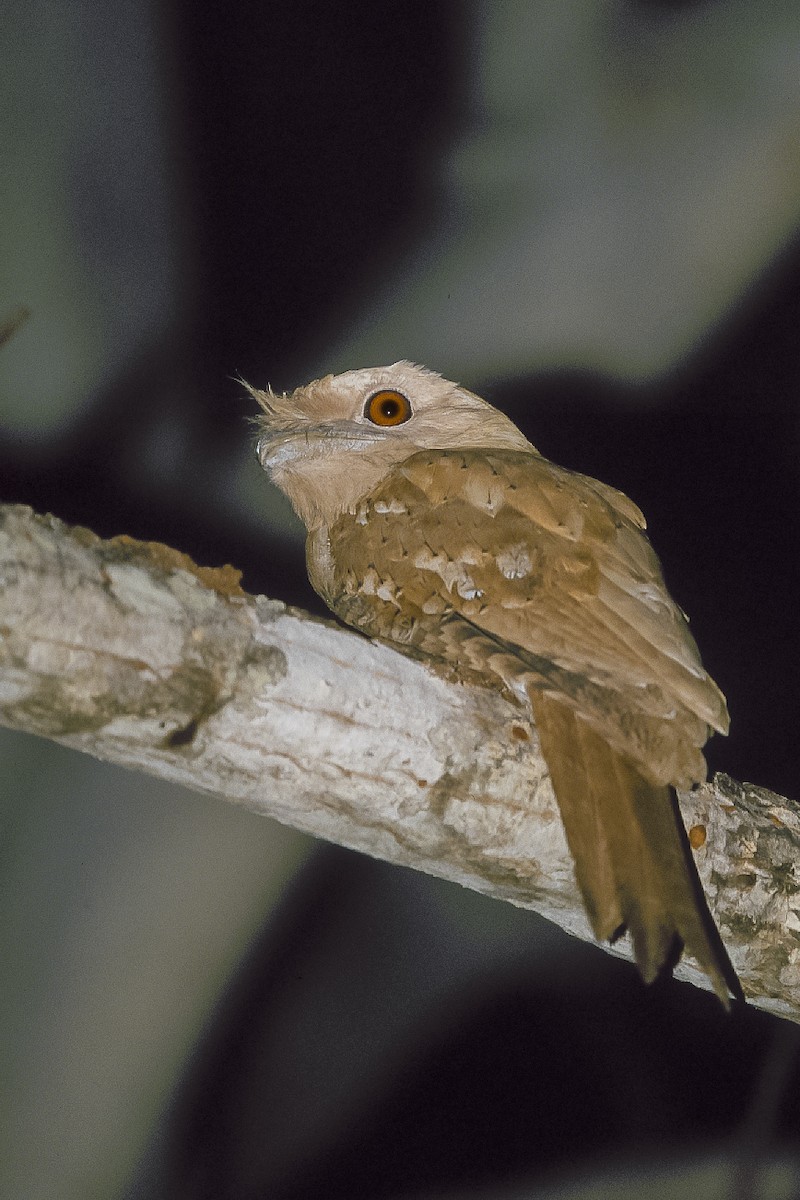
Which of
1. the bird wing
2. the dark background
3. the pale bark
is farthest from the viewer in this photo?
the dark background

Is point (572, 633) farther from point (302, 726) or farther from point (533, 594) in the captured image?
point (302, 726)

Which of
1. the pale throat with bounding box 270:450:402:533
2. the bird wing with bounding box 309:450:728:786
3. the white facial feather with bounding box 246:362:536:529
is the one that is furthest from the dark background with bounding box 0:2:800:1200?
the bird wing with bounding box 309:450:728:786

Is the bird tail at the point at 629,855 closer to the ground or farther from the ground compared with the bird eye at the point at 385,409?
closer to the ground

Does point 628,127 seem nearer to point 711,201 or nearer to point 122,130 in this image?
point 711,201

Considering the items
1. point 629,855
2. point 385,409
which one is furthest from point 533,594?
point 385,409

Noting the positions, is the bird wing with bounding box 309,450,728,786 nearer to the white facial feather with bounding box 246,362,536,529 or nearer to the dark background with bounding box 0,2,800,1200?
the white facial feather with bounding box 246,362,536,529

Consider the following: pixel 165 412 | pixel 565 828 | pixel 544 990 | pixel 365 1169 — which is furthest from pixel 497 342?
pixel 365 1169

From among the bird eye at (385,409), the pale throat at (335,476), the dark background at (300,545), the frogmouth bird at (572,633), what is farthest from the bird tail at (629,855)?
the dark background at (300,545)

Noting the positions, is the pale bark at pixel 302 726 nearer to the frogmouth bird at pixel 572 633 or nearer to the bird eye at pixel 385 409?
the frogmouth bird at pixel 572 633
